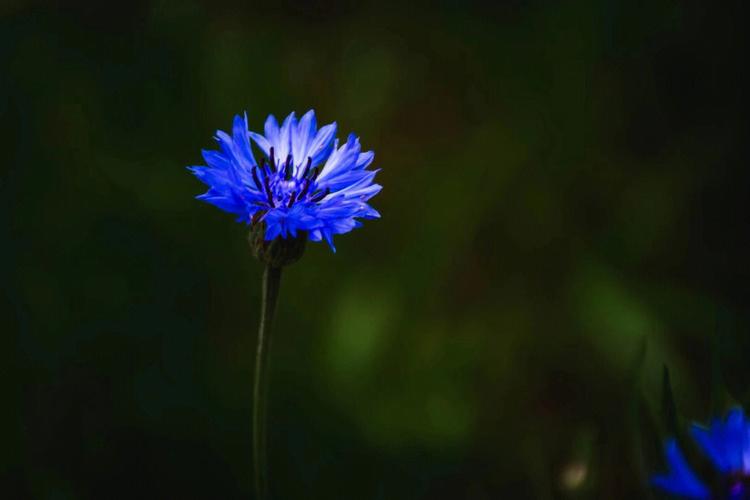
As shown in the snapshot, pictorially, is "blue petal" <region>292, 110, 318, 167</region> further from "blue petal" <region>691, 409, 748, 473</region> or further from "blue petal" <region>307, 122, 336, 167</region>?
"blue petal" <region>691, 409, 748, 473</region>

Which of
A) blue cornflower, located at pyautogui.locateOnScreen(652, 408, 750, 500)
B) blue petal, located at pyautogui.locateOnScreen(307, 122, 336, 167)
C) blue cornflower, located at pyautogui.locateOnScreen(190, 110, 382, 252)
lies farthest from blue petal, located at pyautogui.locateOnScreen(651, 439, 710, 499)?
blue petal, located at pyautogui.locateOnScreen(307, 122, 336, 167)

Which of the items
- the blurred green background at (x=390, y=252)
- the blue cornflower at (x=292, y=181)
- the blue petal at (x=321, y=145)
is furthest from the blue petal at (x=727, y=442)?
the blue petal at (x=321, y=145)

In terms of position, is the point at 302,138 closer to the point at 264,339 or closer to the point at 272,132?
the point at 272,132

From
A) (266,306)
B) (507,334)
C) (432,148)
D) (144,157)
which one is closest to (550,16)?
(432,148)

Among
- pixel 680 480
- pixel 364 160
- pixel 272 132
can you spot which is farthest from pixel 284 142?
pixel 680 480

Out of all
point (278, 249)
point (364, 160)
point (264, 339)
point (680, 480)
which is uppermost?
point (364, 160)

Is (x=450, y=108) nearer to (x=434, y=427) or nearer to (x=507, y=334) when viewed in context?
(x=507, y=334)

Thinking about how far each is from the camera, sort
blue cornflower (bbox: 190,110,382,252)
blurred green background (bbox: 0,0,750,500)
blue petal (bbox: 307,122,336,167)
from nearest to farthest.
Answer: blue cornflower (bbox: 190,110,382,252), blue petal (bbox: 307,122,336,167), blurred green background (bbox: 0,0,750,500)
